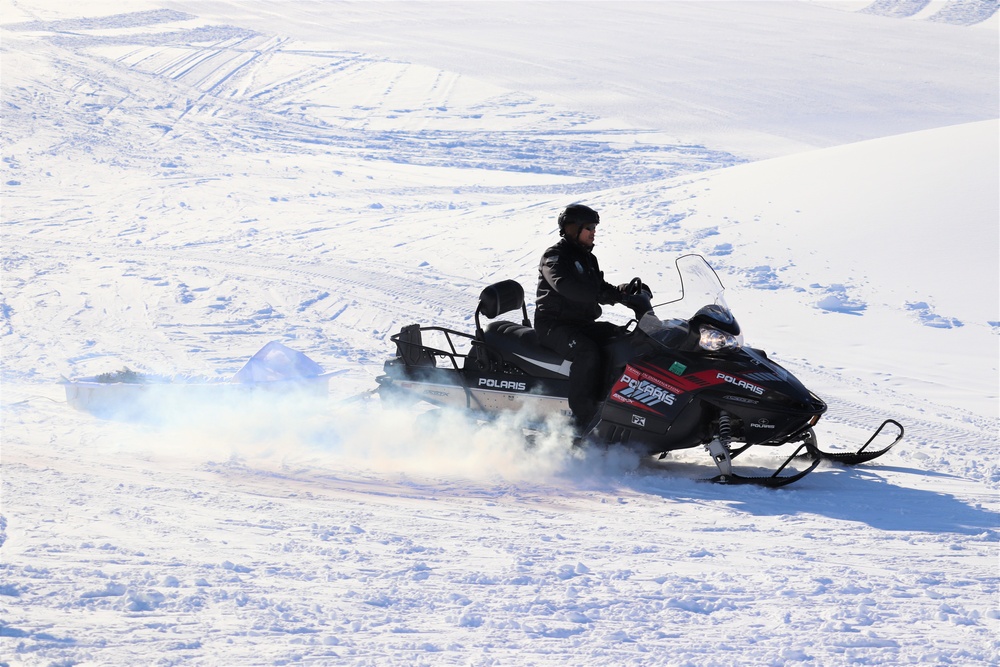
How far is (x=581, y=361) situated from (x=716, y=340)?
0.79 m

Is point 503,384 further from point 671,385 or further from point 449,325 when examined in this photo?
point 449,325

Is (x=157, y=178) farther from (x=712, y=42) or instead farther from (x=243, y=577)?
(x=712, y=42)

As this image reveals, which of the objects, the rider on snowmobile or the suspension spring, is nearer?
the suspension spring

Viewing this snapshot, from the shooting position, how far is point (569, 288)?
19.5 ft

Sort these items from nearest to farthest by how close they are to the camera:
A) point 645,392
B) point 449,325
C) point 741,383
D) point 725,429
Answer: point 741,383 < point 725,429 < point 645,392 < point 449,325

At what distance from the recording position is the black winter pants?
6000 millimetres

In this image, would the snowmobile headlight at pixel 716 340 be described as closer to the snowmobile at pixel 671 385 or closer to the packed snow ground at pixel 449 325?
the snowmobile at pixel 671 385

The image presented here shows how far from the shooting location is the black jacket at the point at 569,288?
597 cm

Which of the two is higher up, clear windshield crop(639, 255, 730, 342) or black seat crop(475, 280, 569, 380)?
clear windshield crop(639, 255, 730, 342)

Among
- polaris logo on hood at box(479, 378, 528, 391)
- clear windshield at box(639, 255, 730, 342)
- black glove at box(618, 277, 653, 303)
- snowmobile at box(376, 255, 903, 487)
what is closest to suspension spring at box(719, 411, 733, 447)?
snowmobile at box(376, 255, 903, 487)

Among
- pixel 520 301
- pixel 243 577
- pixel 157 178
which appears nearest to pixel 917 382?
pixel 520 301

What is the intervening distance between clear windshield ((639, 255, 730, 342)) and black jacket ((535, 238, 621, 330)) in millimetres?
272

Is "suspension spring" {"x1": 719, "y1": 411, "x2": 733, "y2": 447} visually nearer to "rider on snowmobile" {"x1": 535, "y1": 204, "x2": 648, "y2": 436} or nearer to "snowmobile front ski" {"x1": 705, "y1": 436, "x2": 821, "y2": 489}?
"snowmobile front ski" {"x1": 705, "y1": 436, "x2": 821, "y2": 489}

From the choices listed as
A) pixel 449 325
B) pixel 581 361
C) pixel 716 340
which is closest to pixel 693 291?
pixel 716 340
